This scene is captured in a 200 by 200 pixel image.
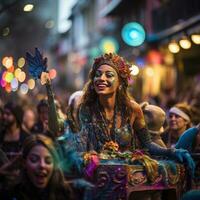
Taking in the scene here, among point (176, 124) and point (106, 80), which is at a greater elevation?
point (106, 80)

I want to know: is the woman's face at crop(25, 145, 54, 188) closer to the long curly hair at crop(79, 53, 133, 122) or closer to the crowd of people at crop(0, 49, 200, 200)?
the crowd of people at crop(0, 49, 200, 200)

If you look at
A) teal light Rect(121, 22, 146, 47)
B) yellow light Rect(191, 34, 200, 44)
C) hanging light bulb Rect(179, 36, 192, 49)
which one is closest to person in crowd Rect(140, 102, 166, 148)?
teal light Rect(121, 22, 146, 47)

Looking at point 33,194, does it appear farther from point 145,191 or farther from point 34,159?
point 145,191

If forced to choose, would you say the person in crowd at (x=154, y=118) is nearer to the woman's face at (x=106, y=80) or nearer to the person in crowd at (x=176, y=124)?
the woman's face at (x=106, y=80)

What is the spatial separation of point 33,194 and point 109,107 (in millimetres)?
2607

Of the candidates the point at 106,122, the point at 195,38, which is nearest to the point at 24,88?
the point at 195,38

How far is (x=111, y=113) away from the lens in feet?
24.2

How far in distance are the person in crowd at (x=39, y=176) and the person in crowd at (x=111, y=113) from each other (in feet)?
6.69

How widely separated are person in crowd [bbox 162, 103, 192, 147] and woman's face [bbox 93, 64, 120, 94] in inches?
75.2

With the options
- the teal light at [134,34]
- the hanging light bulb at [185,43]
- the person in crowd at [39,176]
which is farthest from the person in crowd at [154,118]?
the hanging light bulb at [185,43]

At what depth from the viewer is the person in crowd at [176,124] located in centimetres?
930

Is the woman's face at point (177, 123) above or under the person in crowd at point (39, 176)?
above

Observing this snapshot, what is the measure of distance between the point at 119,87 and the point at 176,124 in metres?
1.97

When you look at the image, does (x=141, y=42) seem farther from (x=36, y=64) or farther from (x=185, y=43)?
(x=185, y=43)
